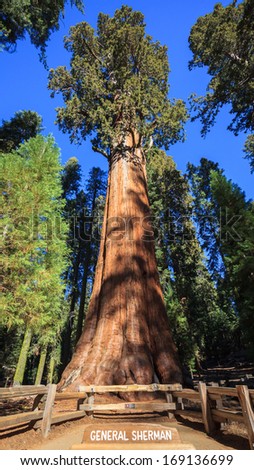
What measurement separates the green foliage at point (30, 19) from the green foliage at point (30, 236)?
4184 mm

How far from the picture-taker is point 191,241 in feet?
73.7

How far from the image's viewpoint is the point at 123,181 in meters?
10.6

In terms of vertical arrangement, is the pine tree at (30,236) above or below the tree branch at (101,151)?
below

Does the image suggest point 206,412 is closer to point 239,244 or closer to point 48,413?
point 48,413

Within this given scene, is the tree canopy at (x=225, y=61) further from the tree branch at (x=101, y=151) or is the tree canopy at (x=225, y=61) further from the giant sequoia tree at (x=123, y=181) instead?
the tree branch at (x=101, y=151)

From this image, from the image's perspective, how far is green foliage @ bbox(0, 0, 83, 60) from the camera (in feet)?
32.5

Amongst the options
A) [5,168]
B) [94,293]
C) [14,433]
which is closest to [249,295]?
[94,293]

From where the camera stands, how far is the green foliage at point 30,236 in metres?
9.20

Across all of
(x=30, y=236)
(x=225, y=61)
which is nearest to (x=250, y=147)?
(x=225, y=61)

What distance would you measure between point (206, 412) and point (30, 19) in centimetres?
1504

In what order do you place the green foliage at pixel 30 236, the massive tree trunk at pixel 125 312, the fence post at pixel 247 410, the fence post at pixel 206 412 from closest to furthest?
the fence post at pixel 247 410 → the fence post at pixel 206 412 → the massive tree trunk at pixel 125 312 → the green foliage at pixel 30 236

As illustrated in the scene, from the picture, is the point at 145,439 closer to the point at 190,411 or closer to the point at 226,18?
the point at 190,411

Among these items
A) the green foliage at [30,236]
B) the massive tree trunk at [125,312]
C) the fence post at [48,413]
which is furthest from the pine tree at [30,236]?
the fence post at [48,413]

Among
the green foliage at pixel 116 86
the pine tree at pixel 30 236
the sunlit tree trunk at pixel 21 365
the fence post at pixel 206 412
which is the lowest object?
the fence post at pixel 206 412
